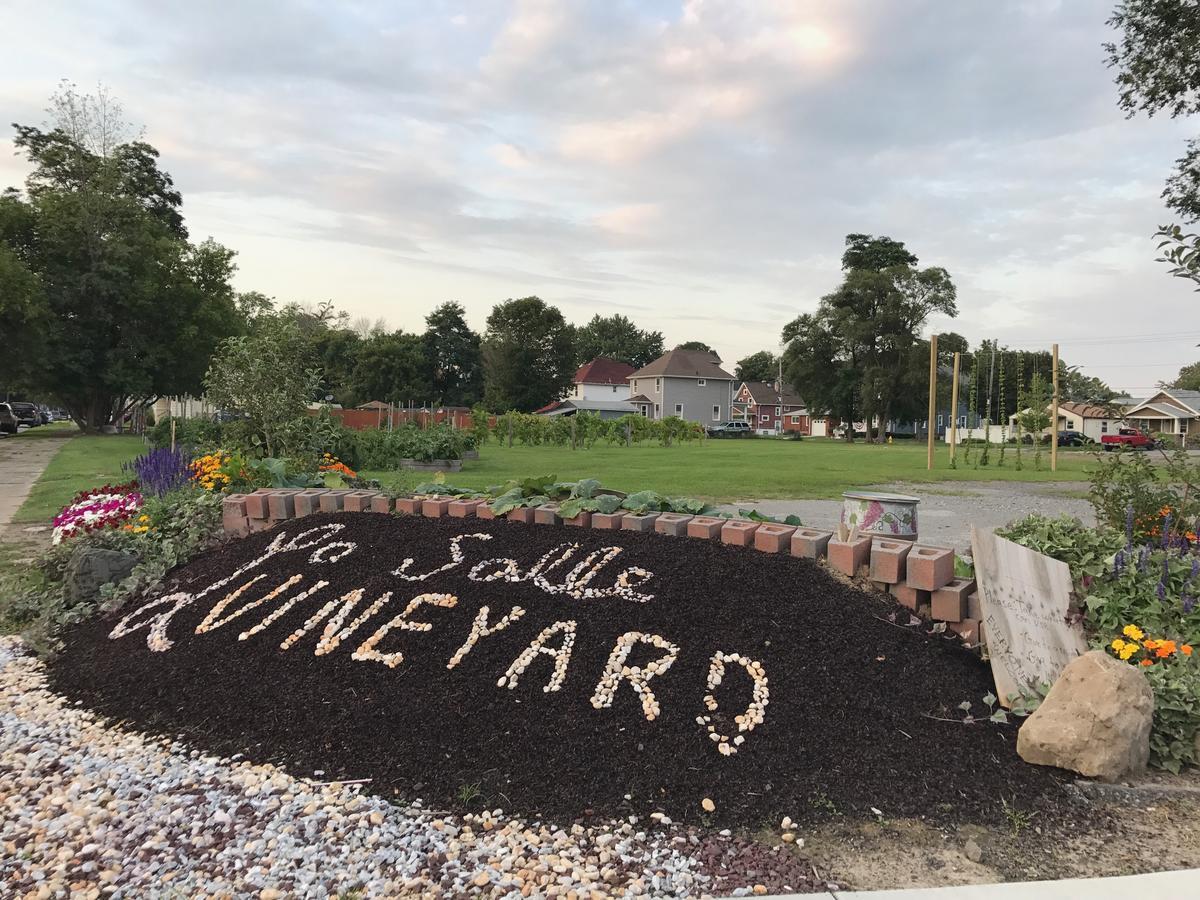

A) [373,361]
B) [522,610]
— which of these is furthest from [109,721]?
[373,361]

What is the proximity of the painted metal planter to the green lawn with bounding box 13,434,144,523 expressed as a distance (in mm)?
8201

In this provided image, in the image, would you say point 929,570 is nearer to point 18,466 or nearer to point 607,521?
point 607,521

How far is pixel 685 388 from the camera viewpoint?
63125 millimetres

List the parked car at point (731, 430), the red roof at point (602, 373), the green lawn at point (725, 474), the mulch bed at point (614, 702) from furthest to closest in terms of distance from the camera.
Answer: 1. the red roof at point (602, 373)
2. the parked car at point (731, 430)
3. the green lawn at point (725, 474)
4. the mulch bed at point (614, 702)

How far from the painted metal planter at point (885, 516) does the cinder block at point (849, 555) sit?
278 mm

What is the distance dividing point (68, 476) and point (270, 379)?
258 inches

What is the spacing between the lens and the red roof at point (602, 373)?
6844cm

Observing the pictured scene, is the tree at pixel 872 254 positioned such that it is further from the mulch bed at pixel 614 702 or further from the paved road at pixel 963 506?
the mulch bed at pixel 614 702

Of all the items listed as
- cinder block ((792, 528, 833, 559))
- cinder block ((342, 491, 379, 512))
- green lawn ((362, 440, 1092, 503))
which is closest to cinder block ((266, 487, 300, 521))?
cinder block ((342, 491, 379, 512))

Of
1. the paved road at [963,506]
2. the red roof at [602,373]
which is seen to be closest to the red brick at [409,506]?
the paved road at [963,506]

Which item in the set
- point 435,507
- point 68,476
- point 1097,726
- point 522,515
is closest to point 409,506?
point 435,507

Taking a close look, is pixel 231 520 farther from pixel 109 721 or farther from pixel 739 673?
pixel 739 673

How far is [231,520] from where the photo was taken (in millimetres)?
4781

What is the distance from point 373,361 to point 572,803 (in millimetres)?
59188
